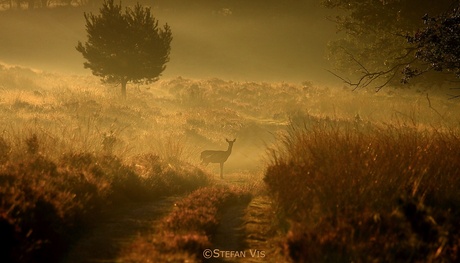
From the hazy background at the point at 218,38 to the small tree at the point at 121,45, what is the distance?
33.8 meters

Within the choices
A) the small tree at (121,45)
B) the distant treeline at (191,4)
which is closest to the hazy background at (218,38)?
the distant treeline at (191,4)

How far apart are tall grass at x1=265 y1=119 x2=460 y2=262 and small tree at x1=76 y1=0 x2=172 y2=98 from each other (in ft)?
82.8

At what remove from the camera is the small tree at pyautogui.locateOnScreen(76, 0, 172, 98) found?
32.2m

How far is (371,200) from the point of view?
23.0 feet

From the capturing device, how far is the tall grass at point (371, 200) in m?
5.77

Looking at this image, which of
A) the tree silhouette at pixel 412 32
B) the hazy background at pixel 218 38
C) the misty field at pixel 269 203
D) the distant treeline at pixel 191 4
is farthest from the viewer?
the distant treeline at pixel 191 4

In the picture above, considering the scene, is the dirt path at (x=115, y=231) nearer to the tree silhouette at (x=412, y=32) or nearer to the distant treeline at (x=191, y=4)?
the tree silhouette at (x=412, y=32)

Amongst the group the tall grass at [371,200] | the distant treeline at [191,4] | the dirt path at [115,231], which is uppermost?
the distant treeline at [191,4]

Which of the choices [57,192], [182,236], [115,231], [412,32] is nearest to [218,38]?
[412,32]

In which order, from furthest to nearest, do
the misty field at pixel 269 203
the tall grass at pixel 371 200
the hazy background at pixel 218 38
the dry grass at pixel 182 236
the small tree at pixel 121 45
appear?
the hazy background at pixel 218 38 → the small tree at pixel 121 45 → the dry grass at pixel 182 236 → the misty field at pixel 269 203 → the tall grass at pixel 371 200

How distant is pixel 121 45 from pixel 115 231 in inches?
1059

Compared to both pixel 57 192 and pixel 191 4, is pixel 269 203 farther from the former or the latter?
pixel 191 4

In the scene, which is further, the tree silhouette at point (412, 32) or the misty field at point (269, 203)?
the tree silhouette at point (412, 32)

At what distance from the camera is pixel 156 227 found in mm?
7891
